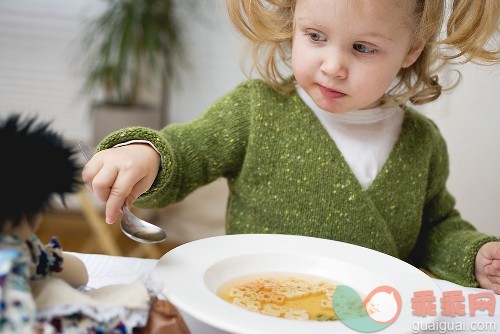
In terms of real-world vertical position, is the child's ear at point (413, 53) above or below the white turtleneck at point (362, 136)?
above

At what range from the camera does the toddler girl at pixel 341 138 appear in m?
→ 0.85

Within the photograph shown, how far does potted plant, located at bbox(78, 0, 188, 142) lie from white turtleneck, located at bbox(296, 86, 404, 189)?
58.4 inches

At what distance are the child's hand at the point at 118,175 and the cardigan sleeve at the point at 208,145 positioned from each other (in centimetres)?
8

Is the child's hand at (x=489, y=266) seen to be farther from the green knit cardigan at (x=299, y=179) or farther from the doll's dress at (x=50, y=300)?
the doll's dress at (x=50, y=300)

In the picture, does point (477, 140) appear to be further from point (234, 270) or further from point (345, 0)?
point (234, 270)

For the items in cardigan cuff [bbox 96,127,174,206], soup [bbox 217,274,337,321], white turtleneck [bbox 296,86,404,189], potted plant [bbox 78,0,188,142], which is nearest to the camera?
soup [bbox 217,274,337,321]

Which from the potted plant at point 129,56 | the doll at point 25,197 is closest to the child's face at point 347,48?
the doll at point 25,197

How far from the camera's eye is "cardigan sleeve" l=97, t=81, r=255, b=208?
911 mm

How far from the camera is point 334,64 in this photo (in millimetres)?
834

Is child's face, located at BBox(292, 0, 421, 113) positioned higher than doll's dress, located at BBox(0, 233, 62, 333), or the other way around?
child's face, located at BBox(292, 0, 421, 113)

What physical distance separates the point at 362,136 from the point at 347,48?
0.23 meters

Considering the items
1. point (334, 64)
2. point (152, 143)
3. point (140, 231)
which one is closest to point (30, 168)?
point (140, 231)

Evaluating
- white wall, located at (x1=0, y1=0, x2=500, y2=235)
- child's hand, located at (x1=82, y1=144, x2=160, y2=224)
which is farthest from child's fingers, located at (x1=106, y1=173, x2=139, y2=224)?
white wall, located at (x1=0, y1=0, x2=500, y2=235)

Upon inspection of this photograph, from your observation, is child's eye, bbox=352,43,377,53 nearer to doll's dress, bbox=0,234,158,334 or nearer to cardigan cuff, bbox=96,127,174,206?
cardigan cuff, bbox=96,127,174,206
